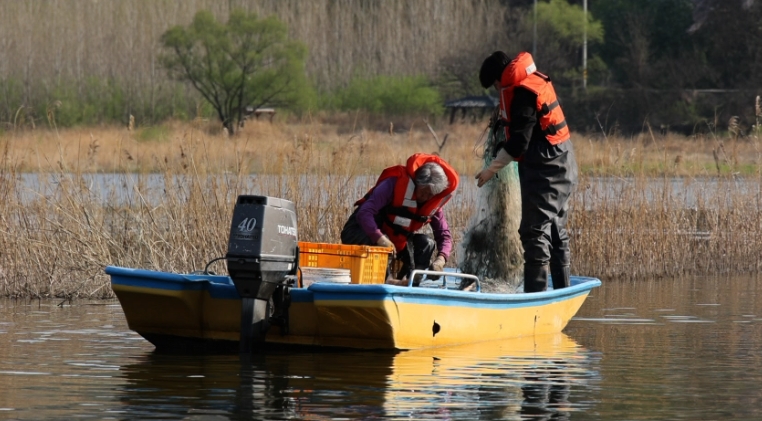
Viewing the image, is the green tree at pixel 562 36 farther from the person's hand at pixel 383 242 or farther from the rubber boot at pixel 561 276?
the person's hand at pixel 383 242

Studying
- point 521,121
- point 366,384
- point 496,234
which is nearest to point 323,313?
point 366,384

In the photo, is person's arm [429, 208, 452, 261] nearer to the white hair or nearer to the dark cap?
the white hair

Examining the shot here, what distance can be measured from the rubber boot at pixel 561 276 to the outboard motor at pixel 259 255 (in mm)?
2464

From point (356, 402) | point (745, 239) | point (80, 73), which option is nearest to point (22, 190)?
point (356, 402)

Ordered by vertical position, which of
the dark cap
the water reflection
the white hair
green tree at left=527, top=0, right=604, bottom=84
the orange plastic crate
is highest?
green tree at left=527, top=0, right=604, bottom=84

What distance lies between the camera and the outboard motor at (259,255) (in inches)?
297

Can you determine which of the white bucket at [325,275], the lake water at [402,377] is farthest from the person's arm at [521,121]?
the white bucket at [325,275]

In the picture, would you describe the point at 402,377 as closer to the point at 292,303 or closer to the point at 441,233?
the point at 292,303

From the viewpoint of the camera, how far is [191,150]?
11.5m

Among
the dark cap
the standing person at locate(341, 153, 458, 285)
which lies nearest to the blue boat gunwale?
the standing person at locate(341, 153, 458, 285)

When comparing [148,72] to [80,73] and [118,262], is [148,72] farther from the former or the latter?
[118,262]

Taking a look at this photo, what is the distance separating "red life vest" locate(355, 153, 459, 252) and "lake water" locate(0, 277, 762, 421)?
2.97 ft

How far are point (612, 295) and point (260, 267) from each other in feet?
17.4

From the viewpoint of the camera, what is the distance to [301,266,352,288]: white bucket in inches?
322
